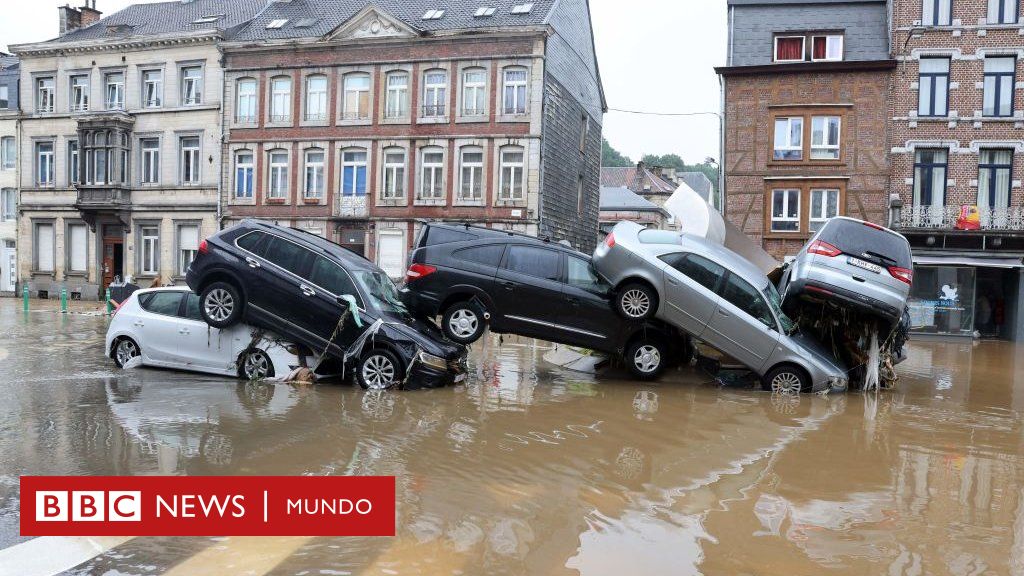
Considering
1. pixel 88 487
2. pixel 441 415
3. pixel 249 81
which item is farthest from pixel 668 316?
pixel 249 81

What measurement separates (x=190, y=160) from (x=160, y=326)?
24.2 m

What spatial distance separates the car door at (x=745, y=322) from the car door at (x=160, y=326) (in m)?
7.29

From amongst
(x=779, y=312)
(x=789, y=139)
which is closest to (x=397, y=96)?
(x=789, y=139)

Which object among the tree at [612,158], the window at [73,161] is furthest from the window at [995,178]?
the tree at [612,158]

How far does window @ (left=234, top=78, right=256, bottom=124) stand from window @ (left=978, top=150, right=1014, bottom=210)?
25.5m

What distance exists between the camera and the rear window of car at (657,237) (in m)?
11.7

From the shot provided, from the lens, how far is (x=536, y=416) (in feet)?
30.5

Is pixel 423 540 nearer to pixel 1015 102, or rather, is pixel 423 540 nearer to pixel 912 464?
pixel 912 464

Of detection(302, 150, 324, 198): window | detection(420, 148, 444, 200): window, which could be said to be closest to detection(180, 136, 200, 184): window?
detection(302, 150, 324, 198): window

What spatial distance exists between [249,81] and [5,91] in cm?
1448

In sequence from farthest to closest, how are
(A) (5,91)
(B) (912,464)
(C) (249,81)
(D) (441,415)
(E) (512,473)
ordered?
(A) (5,91) → (C) (249,81) → (D) (441,415) → (B) (912,464) → (E) (512,473)

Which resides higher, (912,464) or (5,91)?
(5,91)

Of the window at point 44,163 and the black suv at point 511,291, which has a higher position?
the window at point 44,163

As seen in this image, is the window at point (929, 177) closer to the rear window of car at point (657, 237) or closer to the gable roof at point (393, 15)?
the gable roof at point (393, 15)
